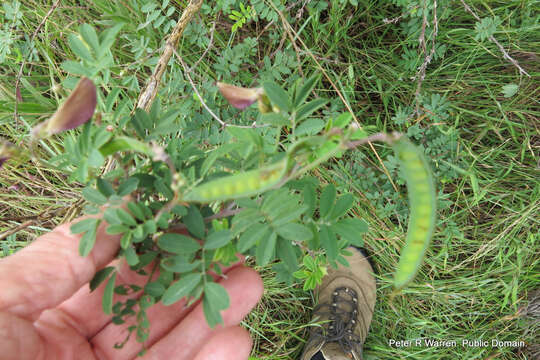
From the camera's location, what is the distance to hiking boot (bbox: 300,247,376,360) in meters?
2.89

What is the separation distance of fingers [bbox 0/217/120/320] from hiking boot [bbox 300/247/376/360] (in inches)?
71.7

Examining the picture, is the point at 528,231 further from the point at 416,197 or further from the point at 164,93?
the point at 164,93

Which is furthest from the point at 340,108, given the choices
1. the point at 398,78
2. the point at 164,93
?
the point at 164,93

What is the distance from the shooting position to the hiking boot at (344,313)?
2.89m

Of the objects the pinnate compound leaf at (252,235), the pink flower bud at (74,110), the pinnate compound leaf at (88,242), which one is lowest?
the pinnate compound leaf at (252,235)

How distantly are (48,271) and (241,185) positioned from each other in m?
0.90

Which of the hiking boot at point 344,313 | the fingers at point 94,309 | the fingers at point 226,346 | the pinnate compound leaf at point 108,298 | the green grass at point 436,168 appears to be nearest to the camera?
the pinnate compound leaf at point 108,298

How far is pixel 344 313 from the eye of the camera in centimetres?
311

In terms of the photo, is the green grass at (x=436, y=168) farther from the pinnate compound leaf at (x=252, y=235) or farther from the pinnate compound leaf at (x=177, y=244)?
the pinnate compound leaf at (x=177, y=244)

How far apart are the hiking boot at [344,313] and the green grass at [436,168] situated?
0.21 metres

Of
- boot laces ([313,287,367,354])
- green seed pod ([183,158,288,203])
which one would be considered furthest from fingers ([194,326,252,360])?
boot laces ([313,287,367,354])

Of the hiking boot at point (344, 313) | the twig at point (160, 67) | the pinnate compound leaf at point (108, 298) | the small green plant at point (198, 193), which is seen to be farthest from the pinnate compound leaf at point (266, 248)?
the hiking boot at point (344, 313)

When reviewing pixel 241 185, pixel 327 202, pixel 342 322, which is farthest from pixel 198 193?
pixel 342 322

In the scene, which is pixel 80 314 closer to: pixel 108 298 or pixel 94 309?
pixel 94 309
